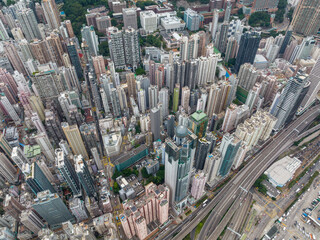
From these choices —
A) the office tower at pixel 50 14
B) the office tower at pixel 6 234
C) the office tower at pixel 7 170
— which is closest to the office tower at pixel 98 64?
the office tower at pixel 7 170

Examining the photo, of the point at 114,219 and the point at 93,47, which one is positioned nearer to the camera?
the point at 114,219

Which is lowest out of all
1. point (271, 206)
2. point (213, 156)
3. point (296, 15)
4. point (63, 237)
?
point (271, 206)

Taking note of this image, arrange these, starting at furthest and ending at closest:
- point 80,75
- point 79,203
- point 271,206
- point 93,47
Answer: point 93,47 < point 80,75 < point 271,206 < point 79,203

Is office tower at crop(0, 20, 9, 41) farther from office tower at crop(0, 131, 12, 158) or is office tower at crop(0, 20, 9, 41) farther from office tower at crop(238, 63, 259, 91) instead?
office tower at crop(238, 63, 259, 91)

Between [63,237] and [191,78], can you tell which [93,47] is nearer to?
[191,78]

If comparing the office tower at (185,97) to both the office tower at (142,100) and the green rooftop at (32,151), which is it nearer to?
the office tower at (142,100)

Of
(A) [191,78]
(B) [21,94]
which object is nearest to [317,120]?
(A) [191,78]

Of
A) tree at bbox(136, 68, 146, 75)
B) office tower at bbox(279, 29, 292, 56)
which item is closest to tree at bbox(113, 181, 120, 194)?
tree at bbox(136, 68, 146, 75)

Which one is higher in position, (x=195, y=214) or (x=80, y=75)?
(x=80, y=75)
